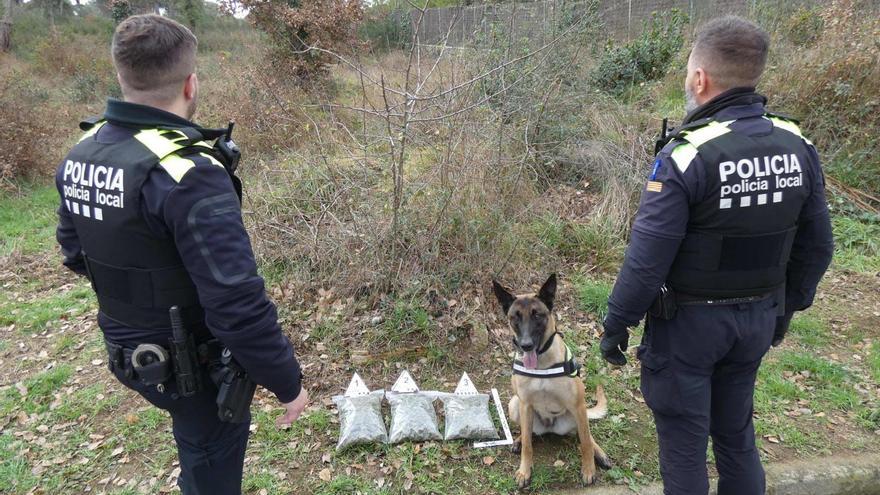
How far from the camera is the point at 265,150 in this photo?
7539 millimetres

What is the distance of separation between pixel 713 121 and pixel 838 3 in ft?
25.9

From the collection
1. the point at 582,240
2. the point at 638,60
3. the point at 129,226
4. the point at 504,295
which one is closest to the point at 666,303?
the point at 504,295

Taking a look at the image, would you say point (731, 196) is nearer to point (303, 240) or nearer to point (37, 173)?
point (303, 240)

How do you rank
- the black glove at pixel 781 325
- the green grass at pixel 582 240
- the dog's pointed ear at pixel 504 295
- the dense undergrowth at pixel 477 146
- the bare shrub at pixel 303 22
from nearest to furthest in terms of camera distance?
the black glove at pixel 781 325, the dog's pointed ear at pixel 504 295, the dense undergrowth at pixel 477 146, the green grass at pixel 582 240, the bare shrub at pixel 303 22

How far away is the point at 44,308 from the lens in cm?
525

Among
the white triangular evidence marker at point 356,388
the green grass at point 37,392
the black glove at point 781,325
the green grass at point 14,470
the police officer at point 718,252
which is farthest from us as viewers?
the green grass at point 37,392

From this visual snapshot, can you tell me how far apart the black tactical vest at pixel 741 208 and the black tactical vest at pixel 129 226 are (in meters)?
1.82

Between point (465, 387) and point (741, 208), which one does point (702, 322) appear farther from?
point (465, 387)

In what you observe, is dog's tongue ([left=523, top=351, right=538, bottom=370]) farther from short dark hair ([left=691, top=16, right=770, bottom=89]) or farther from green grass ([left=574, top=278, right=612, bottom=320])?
green grass ([left=574, top=278, right=612, bottom=320])

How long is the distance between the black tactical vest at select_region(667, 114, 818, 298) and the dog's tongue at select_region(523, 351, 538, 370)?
1.08 meters

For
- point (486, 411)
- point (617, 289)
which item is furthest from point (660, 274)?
point (486, 411)

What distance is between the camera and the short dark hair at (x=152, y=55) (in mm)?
1716

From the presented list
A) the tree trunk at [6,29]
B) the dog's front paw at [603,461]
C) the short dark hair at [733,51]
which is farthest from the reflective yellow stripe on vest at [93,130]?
the tree trunk at [6,29]

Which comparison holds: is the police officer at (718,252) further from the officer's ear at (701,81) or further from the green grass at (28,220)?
the green grass at (28,220)
